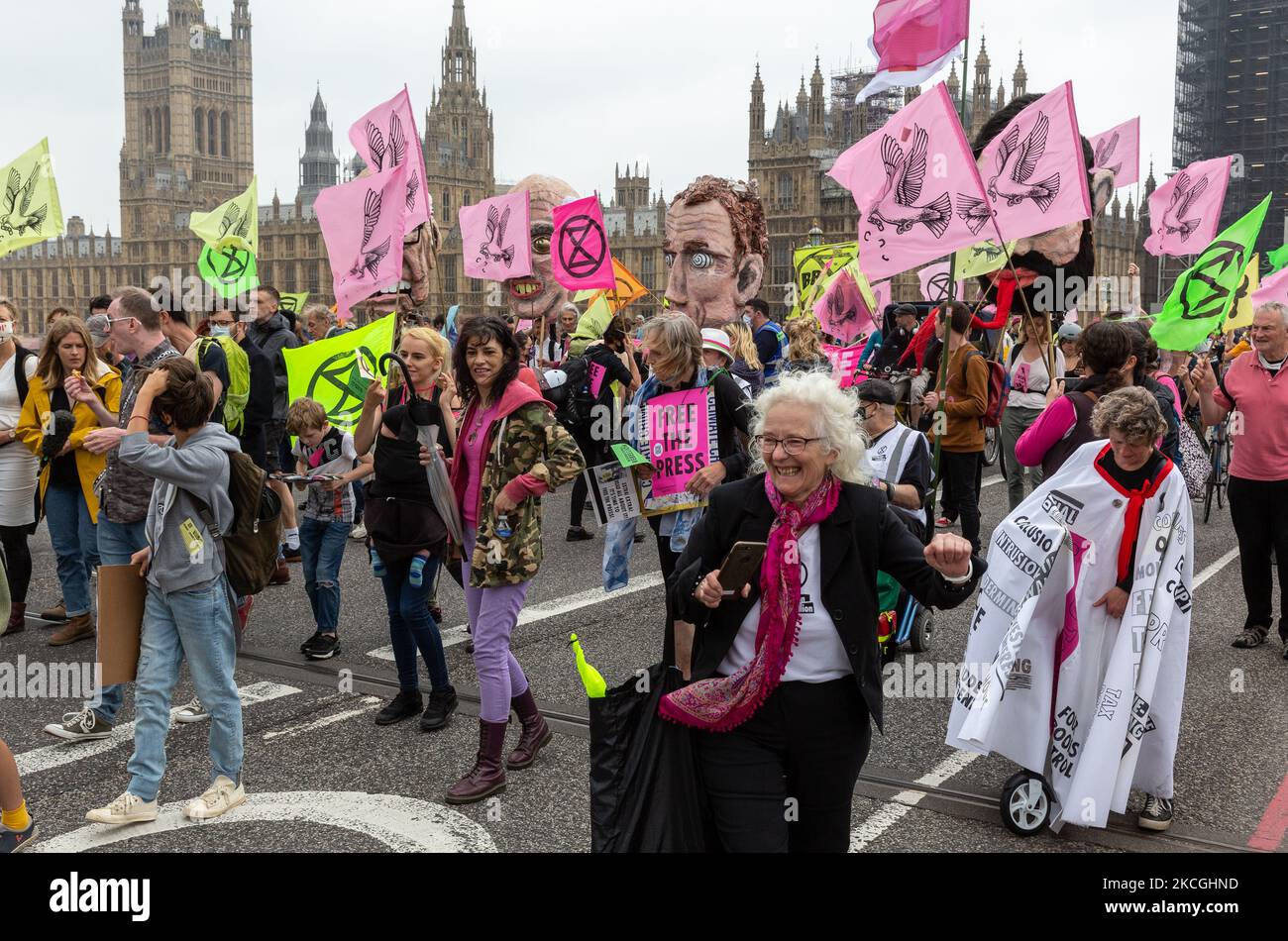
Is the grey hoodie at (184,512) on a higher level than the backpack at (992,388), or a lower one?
lower

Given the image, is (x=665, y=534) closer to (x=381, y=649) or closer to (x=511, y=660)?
(x=511, y=660)

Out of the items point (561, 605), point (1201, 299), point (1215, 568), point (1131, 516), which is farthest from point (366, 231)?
point (1215, 568)

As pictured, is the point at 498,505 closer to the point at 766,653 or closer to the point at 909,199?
the point at 766,653

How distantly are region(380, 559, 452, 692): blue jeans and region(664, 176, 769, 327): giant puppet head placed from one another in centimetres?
578

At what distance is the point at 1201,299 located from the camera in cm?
902

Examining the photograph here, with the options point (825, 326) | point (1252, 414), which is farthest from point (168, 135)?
point (1252, 414)

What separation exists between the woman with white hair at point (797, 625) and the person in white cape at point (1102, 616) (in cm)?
153

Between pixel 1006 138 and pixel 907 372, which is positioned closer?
pixel 1006 138

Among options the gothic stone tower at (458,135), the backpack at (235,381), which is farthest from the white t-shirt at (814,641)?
the gothic stone tower at (458,135)

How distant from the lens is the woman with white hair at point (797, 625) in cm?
292

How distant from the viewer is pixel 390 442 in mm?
5453

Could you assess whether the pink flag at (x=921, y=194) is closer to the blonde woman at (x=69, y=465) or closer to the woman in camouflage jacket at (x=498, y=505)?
the woman in camouflage jacket at (x=498, y=505)

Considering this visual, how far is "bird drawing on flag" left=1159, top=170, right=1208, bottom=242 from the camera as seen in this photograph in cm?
1297
